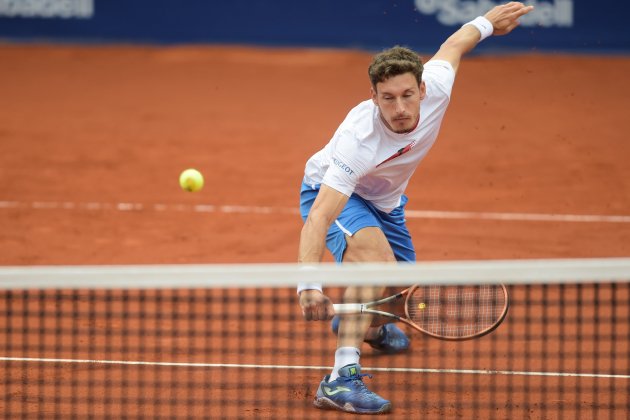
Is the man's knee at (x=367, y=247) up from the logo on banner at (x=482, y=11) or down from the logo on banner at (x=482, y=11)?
down

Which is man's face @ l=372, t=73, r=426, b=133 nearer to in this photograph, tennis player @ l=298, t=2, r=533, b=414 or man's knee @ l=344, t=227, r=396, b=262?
tennis player @ l=298, t=2, r=533, b=414

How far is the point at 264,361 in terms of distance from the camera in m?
6.07

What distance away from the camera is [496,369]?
19.3 ft

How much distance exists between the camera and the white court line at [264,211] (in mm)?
9383

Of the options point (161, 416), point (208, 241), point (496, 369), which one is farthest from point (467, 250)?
point (161, 416)

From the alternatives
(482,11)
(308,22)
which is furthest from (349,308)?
(308,22)

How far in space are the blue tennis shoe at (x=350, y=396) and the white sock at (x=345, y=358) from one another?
0.08 ft

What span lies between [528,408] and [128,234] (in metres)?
4.52

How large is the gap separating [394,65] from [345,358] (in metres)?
1.46

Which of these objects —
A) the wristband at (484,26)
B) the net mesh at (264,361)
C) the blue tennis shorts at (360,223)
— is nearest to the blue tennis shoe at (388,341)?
the net mesh at (264,361)

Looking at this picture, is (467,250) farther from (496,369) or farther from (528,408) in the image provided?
(528,408)

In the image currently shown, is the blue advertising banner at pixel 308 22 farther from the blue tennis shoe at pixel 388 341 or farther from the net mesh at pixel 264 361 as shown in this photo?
the blue tennis shoe at pixel 388 341

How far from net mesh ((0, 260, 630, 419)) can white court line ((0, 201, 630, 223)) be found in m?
2.21

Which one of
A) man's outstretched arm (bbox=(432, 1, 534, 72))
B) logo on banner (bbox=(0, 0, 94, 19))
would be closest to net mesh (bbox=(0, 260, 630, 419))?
man's outstretched arm (bbox=(432, 1, 534, 72))
